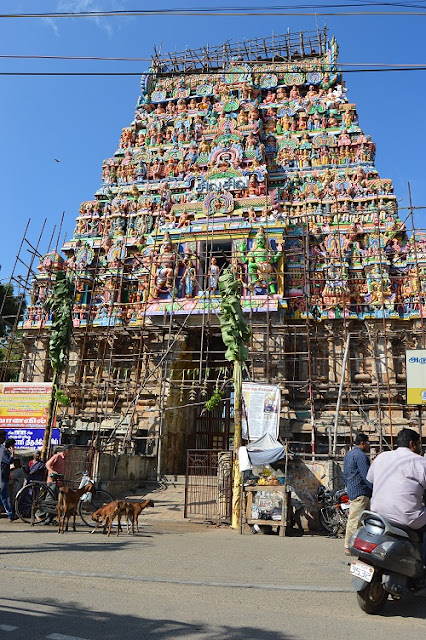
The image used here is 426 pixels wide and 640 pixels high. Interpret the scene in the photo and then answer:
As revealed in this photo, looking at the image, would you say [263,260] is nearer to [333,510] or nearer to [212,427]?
[212,427]

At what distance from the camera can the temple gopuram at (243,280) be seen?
17984 mm

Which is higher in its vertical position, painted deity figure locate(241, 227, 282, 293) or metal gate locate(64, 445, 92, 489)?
painted deity figure locate(241, 227, 282, 293)

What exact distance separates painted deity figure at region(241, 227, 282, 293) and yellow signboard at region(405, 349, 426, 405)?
6157 millimetres

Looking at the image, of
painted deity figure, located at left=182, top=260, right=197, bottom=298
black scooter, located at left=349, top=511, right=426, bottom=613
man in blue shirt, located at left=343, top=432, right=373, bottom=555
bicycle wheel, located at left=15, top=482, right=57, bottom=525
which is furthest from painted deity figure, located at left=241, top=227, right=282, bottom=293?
black scooter, located at left=349, top=511, right=426, bottom=613

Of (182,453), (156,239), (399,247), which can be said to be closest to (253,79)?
(156,239)

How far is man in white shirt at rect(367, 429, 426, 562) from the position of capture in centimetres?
471

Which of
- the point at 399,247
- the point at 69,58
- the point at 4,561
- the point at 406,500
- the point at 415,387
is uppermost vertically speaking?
the point at 399,247

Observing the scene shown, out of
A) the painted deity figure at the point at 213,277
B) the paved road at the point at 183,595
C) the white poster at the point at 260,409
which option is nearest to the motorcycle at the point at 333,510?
the paved road at the point at 183,595

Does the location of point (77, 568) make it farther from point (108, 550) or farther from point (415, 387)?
point (415, 387)

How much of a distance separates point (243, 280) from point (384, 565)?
51.2 ft

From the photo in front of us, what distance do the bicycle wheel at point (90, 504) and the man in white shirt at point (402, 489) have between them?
6787 mm

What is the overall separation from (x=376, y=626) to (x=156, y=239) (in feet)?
62.5

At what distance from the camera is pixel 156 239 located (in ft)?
71.7

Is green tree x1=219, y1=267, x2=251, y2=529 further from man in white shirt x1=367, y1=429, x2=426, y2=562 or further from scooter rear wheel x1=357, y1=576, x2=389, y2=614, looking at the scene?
scooter rear wheel x1=357, y1=576, x2=389, y2=614
